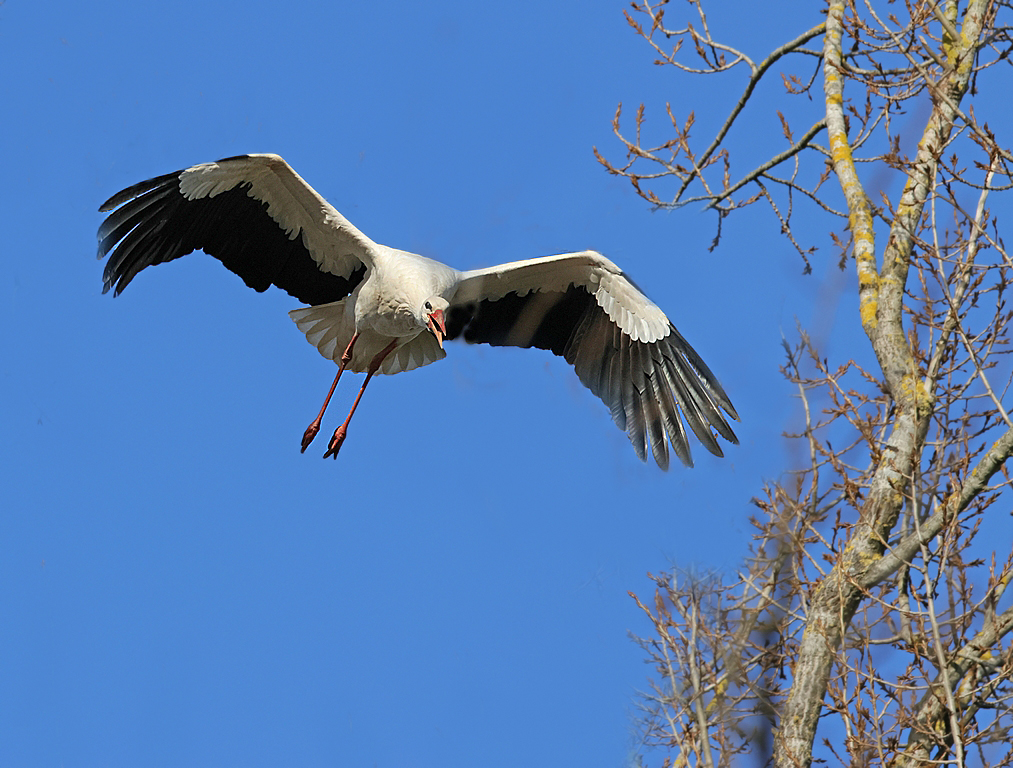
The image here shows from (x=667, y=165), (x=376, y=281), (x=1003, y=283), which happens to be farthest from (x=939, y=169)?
(x=376, y=281)

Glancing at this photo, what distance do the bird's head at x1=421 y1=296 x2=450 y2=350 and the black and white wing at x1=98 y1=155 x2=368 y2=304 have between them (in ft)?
1.97

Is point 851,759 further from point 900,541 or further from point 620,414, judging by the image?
point 620,414

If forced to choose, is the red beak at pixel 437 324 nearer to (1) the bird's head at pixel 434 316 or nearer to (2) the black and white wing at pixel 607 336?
(1) the bird's head at pixel 434 316

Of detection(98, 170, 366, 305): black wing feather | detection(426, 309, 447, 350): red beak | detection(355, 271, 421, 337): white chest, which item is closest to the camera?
detection(426, 309, 447, 350): red beak

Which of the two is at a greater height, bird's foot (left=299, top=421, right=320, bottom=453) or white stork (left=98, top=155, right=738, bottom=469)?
white stork (left=98, top=155, right=738, bottom=469)

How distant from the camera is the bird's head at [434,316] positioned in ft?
19.8

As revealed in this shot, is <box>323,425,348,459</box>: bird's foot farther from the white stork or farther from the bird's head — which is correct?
the bird's head

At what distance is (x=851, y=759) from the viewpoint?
425 centimetres

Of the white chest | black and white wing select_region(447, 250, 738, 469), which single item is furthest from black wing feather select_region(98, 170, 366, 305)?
black and white wing select_region(447, 250, 738, 469)

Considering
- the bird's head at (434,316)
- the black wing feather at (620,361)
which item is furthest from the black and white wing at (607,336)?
the bird's head at (434,316)

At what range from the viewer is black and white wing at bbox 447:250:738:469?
20.7ft

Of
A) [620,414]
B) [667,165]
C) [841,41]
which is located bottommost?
[620,414]

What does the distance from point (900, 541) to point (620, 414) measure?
A: 5.91ft

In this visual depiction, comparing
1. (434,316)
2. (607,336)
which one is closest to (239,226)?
(434,316)
